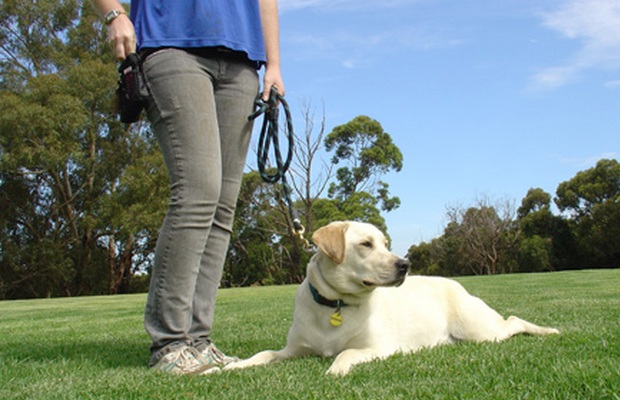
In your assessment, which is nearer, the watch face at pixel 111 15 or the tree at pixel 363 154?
the watch face at pixel 111 15

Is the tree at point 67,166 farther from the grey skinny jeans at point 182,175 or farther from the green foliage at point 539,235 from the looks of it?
the grey skinny jeans at point 182,175

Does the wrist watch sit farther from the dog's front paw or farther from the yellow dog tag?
the dog's front paw

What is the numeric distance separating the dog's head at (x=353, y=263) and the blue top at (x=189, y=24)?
3.60ft

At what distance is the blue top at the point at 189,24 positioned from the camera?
3064mm

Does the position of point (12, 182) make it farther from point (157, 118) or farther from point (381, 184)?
point (157, 118)

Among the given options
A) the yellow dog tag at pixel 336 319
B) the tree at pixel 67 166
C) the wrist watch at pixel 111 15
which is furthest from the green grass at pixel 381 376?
the tree at pixel 67 166

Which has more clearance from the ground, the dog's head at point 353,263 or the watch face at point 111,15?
the watch face at point 111,15

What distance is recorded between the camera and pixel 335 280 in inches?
125

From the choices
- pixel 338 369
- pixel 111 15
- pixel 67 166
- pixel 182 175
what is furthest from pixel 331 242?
pixel 67 166

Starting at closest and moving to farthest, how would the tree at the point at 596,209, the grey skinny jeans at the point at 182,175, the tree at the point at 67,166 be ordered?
1. the grey skinny jeans at the point at 182,175
2. the tree at the point at 67,166
3. the tree at the point at 596,209

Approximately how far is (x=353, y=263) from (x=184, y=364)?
3.24 ft

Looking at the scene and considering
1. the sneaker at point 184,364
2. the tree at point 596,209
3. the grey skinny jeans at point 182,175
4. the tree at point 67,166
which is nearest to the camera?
the sneaker at point 184,364

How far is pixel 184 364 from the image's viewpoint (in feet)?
9.66

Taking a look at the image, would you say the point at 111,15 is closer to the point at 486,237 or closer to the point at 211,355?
the point at 211,355
